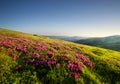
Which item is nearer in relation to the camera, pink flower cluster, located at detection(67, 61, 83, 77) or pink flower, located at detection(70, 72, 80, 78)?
pink flower, located at detection(70, 72, 80, 78)

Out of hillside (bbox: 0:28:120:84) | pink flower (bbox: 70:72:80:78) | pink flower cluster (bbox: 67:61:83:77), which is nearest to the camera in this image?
hillside (bbox: 0:28:120:84)

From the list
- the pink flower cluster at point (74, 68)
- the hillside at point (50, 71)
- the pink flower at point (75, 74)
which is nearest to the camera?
the hillside at point (50, 71)

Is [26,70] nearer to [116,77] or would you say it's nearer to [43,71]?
[43,71]

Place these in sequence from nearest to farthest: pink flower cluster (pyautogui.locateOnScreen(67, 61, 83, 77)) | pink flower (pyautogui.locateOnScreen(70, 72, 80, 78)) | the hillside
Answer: the hillside → pink flower (pyautogui.locateOnScreen(70, 72, 80, 78)) → pink flower cluster (pyautogui.locateOnScreen(67, 61, 83, 77))

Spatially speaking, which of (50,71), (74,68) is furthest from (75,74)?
(50,71)

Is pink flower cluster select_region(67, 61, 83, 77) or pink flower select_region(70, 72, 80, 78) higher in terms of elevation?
pink flower cluster select_region(67, 61, 83, 77)

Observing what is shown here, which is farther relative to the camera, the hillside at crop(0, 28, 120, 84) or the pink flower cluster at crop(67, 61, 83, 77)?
the pink flower cluster at crop(67, 61, 83, 77)

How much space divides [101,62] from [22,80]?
14.0 meters

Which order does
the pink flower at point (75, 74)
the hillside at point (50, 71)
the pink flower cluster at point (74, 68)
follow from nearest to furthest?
the hillside at point (50, 71), the pink flower at point (75, 74), the pink flower cluster at point (74, 68)

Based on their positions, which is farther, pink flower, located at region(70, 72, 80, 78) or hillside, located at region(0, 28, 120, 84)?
pink flower, located at region(70, 72, 80, 78)

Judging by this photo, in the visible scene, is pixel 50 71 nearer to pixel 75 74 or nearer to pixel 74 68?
pixel 75 74

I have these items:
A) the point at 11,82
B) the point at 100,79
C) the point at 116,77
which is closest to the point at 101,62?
the point at 116,77

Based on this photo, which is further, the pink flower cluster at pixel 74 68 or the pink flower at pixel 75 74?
the pink flower cluster at pixel 74 68

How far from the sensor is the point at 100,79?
50.8 feet
